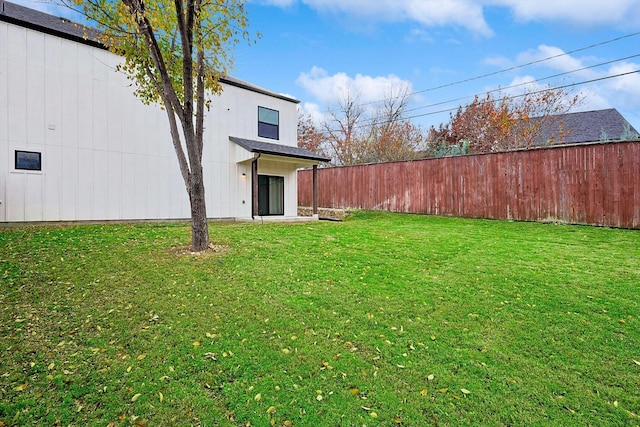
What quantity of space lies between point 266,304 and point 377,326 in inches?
51.7

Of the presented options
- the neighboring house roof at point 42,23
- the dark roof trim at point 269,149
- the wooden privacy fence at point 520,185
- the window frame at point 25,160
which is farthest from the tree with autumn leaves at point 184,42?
the wooden privacy fence at point 520,185

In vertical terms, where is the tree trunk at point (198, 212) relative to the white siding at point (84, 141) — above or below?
below

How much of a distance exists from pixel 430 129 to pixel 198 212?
864 inches

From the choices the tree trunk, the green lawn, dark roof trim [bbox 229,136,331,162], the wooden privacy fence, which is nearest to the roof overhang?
dark roof trim [bbox 229,136,331,162]

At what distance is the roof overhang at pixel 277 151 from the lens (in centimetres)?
1128

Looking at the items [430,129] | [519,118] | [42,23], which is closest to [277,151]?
[42,23]

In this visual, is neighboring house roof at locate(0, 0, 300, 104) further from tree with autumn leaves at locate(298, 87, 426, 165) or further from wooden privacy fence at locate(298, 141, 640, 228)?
tree with autumn leaves at locate(298, 87, 426, 165)

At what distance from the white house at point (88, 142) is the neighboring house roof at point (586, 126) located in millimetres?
16008

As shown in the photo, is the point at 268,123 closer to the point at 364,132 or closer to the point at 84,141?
the point at 84,141

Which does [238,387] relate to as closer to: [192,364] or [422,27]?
[192,364]

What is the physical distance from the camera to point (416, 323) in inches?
139

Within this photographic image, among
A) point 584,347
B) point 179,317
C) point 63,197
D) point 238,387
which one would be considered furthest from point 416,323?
point 63,197

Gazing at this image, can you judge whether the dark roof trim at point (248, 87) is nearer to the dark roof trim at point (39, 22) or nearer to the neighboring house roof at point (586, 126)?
the dark roof trim at point (39, 22)

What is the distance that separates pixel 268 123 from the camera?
13.2 m
